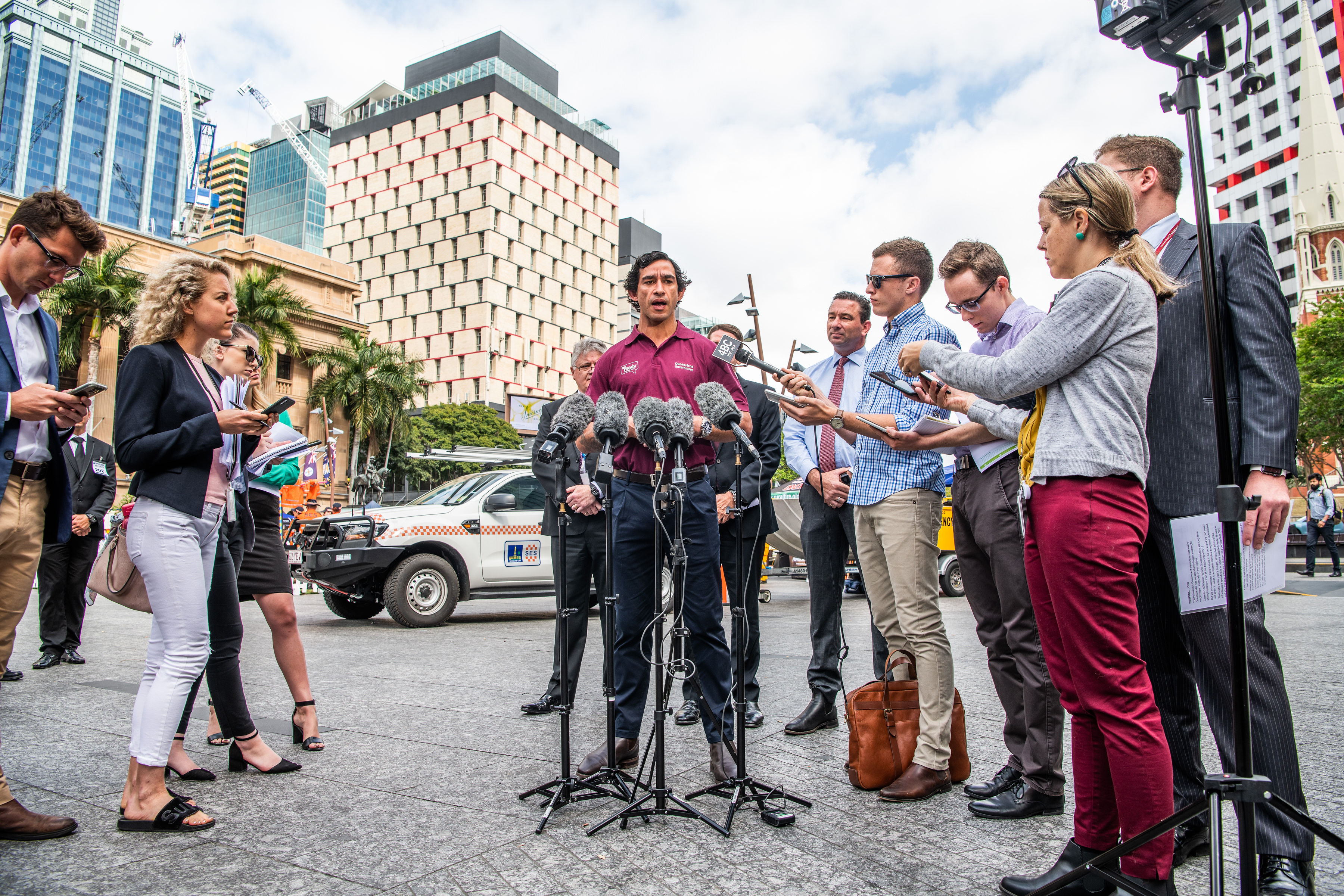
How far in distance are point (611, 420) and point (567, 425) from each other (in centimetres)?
17

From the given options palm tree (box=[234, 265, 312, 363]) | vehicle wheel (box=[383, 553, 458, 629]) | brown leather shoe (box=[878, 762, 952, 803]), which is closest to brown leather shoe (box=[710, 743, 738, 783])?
brown leather shoe (box=[878, 762, 952, 803])

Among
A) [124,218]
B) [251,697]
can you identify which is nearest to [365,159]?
[124,218]

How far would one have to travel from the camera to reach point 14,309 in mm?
2926

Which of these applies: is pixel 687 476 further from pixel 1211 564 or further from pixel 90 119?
pixel 90 119

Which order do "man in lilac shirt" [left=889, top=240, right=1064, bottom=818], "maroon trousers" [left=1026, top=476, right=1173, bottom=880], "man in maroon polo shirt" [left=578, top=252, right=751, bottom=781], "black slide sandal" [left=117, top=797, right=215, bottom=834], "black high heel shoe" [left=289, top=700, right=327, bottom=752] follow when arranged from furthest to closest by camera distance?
"black high heel shoe" [left=289, top=700, right=327, bottom=752] → "man in maroon polo shirt" [left=578, top=252, right=751, bottom=781] → "man in lilac shirt" [left=889, top=240, right=1064, bottom=818] → "black slide sandal" [left=117, top=797, right=215, bottom=834] → "maroon trousers" [left=1026, top=476, right=1173, bottom=880]

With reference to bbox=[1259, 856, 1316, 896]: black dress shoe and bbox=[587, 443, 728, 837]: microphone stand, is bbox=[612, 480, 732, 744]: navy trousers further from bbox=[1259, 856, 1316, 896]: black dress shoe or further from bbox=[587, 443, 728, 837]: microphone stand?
bbox=[1259, 856, 1316, 896]: black dress shoe

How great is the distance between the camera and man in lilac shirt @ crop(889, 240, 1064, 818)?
9.84 ft

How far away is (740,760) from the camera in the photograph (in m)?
2.98

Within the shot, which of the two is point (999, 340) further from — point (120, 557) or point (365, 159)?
point (365, 159)

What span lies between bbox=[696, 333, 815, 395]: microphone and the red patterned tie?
1501mm

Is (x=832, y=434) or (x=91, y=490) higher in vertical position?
(x=832, y=434)

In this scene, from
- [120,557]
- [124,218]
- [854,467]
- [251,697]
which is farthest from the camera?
[124,218]

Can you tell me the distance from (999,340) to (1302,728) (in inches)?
100

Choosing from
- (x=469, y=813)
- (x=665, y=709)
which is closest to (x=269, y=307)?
(x=469, y=813)
